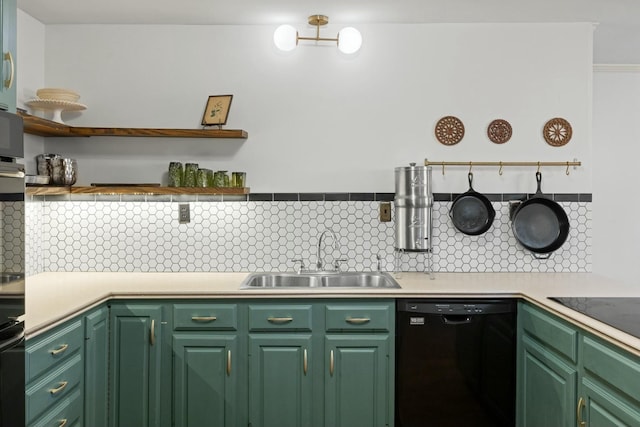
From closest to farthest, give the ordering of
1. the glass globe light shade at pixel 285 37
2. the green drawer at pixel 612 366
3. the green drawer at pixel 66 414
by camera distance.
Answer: the green drawer at pixel 612 366, the green drawer at pixel 66 414, the glass globe light shade at pixel 285 37

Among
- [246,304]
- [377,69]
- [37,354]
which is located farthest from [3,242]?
[377,69]

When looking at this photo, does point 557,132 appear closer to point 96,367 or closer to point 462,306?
point 462,306

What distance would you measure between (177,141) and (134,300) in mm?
1165

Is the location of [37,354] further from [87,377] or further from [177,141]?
[177,141]

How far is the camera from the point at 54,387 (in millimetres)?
2459

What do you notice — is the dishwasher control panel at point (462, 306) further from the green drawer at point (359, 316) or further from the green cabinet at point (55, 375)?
→ the green cabinet at point (55, 375)

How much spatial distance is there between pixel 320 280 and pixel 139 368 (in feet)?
3.92

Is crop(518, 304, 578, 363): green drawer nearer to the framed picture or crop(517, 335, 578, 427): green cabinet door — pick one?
crop(517, 335, 578, 427): green cabinet door

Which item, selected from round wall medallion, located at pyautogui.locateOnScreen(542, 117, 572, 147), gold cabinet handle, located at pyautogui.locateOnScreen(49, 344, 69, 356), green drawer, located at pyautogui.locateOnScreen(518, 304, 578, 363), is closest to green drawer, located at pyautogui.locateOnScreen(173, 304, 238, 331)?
gold cabinet handle, located at pyautogui.locateOnScreen(49, 344, 69, 356)

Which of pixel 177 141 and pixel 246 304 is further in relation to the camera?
pixel 177 141

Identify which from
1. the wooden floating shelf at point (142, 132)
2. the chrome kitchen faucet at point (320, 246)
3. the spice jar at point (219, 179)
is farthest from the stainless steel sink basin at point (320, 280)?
the wooden floating shelf at point (142, 132)

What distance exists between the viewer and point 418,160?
3787 mm

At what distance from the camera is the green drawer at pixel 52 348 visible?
225cm

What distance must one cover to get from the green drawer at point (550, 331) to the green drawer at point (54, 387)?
222 centimetres
